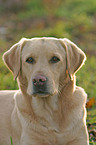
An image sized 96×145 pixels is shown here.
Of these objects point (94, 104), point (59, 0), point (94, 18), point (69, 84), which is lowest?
point (94, 104)

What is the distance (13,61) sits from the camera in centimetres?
437

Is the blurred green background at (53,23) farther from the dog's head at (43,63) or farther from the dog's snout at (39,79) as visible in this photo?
the dog's snout at (39,79)

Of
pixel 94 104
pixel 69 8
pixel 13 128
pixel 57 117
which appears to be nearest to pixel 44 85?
pixel 57 117

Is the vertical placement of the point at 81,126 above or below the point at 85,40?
below

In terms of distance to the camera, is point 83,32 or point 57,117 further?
point 83,32

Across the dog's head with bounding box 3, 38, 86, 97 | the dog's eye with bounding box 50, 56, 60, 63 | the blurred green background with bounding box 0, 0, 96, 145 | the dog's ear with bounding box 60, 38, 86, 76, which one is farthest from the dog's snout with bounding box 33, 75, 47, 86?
the blurred green background with bounding box 0, 0, 96, 145

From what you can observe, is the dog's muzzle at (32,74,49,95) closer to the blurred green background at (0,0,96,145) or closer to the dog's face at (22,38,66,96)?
the dog's face at (22,38,66,96)

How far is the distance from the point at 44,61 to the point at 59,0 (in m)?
17.0

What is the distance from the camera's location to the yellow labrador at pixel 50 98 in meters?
4.12

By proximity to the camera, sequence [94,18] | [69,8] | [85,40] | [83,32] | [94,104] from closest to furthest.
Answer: [94,104], [85,40], [83,32], [94,18], [69,8]

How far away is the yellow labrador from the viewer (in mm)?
4117

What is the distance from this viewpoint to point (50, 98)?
14.4ft

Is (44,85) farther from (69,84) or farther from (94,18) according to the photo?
(94,18)

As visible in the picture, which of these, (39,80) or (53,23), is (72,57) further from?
(53,23)
